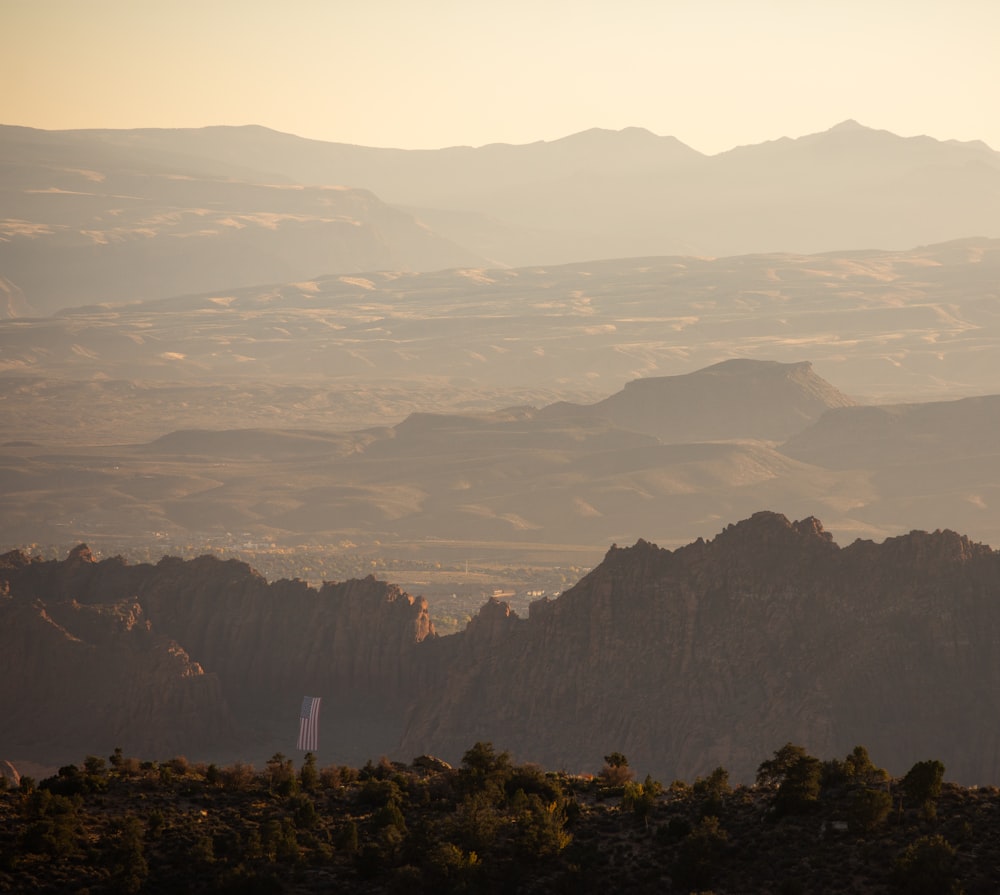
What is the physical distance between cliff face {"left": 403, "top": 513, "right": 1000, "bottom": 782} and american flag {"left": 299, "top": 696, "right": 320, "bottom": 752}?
4.29 meters

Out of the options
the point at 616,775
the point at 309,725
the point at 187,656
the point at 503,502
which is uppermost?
the point at 503,502

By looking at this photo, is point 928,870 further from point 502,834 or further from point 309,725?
point 309,725

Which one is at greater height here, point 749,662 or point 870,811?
point 749,662

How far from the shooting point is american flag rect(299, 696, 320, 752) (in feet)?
229

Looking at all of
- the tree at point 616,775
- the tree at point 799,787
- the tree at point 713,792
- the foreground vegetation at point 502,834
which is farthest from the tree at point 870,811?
the tree at point 616,775

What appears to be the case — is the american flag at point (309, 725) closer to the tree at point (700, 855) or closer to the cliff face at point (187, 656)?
the cliff face at point (187, 656)

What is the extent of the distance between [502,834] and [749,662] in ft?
88.6

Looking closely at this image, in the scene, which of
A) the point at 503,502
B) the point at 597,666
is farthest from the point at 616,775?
the point at 503,502

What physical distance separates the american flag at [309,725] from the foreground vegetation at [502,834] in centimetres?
2704

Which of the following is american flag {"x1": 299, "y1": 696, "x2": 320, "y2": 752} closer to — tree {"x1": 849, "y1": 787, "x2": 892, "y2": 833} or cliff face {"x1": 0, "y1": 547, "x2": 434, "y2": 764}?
cliff face {"x1": 0, "y1": 547, "x2": 434, "y2": 764}

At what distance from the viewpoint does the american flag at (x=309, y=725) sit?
69688mm

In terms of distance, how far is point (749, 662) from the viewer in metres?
64.3

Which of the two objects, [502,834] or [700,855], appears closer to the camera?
[700,855]

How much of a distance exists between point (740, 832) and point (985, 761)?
23207 millimetres
